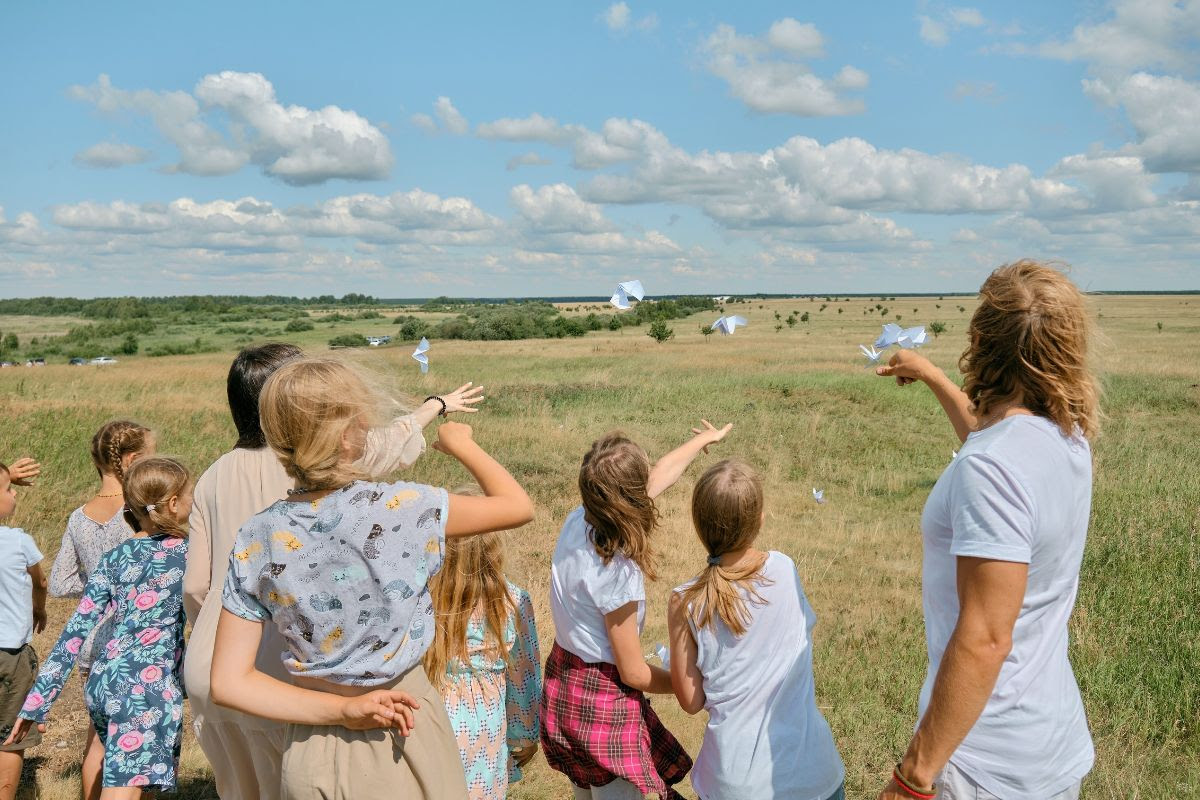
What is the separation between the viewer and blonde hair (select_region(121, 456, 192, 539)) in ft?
11.0

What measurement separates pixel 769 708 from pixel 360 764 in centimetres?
127

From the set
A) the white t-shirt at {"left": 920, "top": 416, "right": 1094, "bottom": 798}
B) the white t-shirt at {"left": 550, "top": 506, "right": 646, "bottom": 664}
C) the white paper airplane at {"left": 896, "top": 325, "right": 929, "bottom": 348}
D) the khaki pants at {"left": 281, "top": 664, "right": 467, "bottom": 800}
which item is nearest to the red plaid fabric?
the white t-shirt at {"left": 550, "top": 506, "right": 646, "bottom": 664}

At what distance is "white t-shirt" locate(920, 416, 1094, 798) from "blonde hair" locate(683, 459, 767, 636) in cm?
73

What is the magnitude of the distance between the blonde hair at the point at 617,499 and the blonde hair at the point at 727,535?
0.78 feet

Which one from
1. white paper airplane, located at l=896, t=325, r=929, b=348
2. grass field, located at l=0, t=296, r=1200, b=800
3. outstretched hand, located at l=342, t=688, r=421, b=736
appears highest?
white paper airplane, located at l=896, t=325, r=929, b=348

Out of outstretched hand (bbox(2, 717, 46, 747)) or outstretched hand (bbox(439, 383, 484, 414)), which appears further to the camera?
outstretched hand (bbox(2, 717, 46, 747))

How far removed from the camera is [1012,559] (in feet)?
5.57

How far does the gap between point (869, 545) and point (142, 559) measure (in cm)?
770

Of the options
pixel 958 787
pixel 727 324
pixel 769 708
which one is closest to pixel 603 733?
pixel 769 708

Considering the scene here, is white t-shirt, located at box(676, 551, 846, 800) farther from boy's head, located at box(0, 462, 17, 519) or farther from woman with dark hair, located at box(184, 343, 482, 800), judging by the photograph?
boy's head, located at box(0, 462, 17, 519)

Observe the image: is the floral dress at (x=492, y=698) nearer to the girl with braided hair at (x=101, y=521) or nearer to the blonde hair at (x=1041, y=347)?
the blonde hair at (x=1041, y=347)

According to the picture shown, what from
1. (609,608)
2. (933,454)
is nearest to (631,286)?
(609,608)

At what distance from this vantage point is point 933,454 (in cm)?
1442

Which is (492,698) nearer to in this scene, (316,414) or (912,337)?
(316,414)
